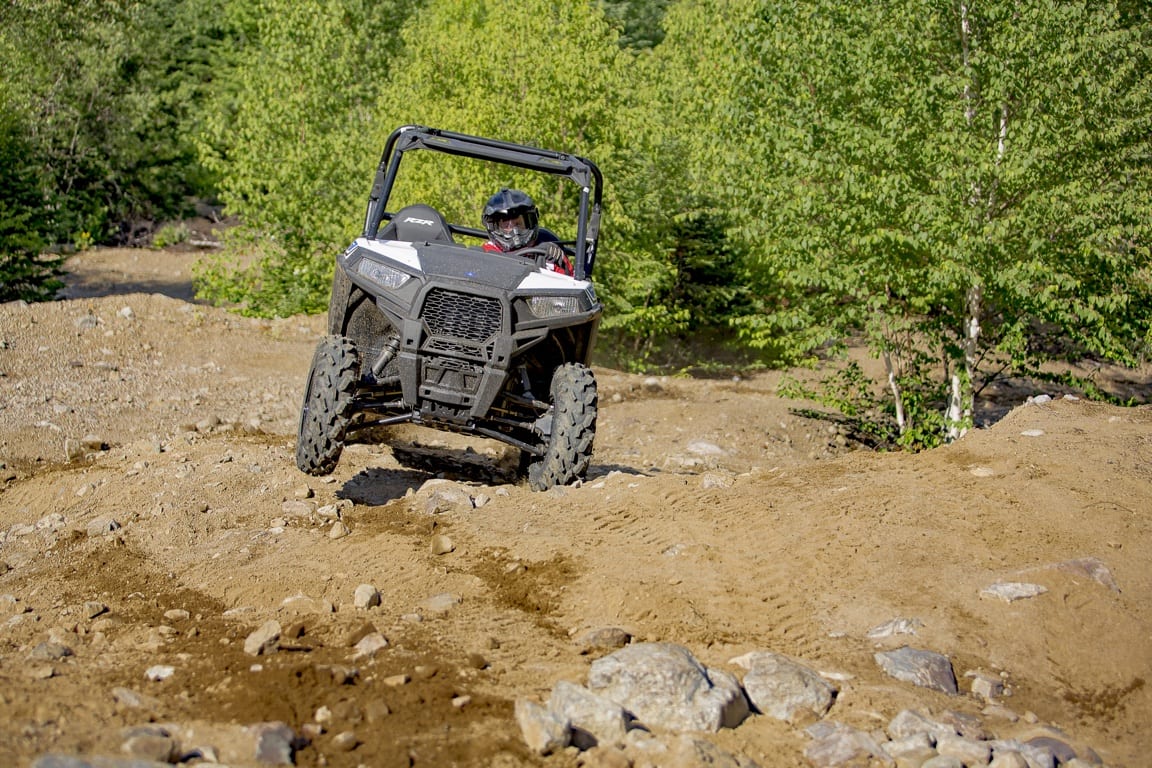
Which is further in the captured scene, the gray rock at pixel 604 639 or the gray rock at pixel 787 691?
the gray rock at pixel 604 639

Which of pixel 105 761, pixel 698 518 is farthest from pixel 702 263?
pixel 105 761

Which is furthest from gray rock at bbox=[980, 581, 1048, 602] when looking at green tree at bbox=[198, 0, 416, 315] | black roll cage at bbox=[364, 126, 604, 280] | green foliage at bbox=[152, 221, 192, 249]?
green foliage at bbox=[152, 221, 192, 249]

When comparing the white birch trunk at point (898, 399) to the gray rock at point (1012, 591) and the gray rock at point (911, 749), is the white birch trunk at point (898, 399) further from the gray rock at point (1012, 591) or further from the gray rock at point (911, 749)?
the gray rock at point (911, 749)

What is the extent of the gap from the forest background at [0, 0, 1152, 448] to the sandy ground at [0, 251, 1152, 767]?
3826mm

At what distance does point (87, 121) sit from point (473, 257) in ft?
103

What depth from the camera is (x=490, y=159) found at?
9266mm

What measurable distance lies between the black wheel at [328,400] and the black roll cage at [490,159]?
128cm

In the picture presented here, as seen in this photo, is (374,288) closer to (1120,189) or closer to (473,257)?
(473,257)

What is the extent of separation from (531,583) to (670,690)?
1.74 m

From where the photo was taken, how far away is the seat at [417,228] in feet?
30.5

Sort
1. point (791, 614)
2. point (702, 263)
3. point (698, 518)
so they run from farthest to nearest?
point (702, 263) → point (698, 518) → point (791, 614)

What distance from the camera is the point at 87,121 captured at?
3609 centimetres

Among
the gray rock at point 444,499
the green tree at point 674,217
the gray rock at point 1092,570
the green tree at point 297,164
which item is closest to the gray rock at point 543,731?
the gray rock at point 1092,570

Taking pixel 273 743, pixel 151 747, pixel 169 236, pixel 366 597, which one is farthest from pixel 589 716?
pixel 169 236
